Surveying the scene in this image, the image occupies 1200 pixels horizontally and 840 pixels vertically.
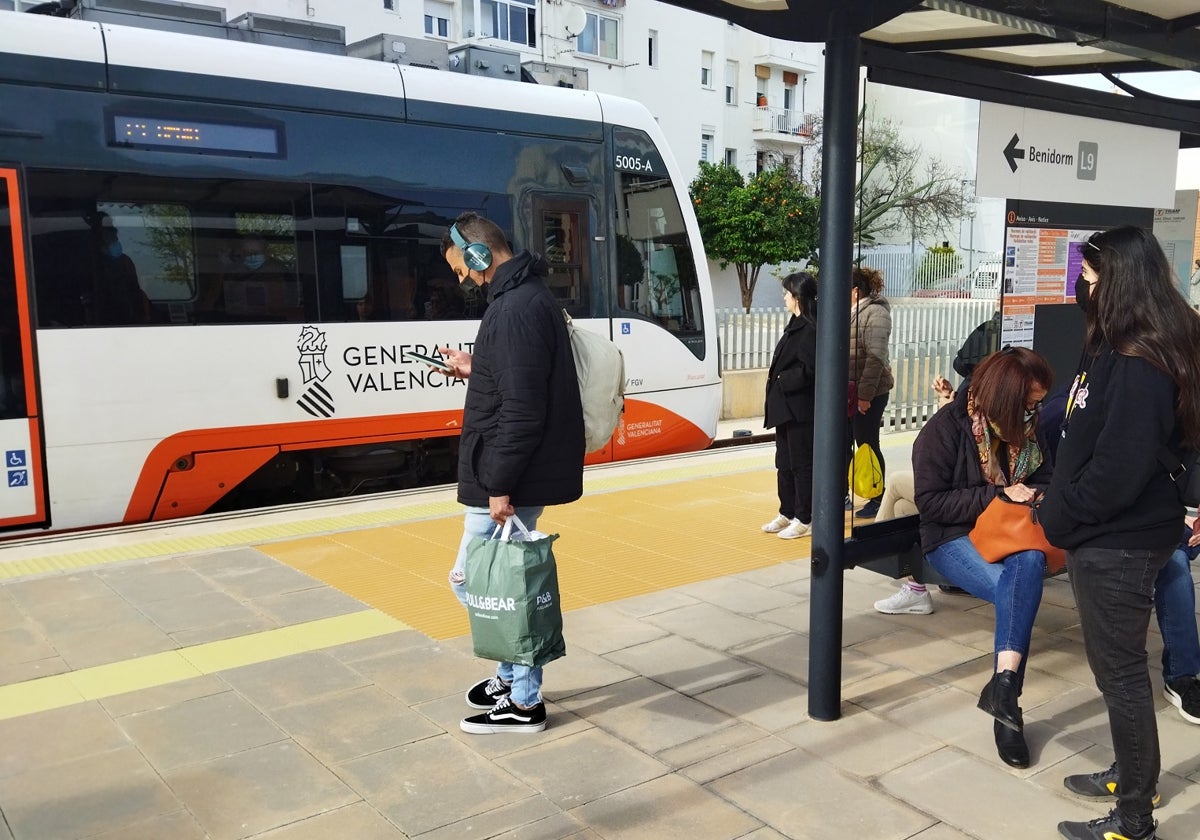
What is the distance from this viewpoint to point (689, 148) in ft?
124

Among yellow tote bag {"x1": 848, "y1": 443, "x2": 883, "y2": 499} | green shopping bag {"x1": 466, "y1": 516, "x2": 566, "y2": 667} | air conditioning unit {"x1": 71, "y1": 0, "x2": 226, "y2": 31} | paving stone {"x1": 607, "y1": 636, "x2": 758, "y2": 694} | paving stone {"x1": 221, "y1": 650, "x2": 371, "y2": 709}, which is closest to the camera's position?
green shopping bag {"x1": 466, "y1": 516, "x2": 566, "y2": 667}

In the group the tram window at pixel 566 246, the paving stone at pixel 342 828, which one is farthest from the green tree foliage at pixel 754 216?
the paving stone at pixel 342 828

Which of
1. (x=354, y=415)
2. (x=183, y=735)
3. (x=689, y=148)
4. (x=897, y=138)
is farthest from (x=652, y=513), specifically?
(x=689, y=148)

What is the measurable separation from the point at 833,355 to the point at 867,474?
5.39ft

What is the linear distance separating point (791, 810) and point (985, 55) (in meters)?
3.72

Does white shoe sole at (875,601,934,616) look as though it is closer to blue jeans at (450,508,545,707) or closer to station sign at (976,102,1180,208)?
station sign at (976,102,1180,208)

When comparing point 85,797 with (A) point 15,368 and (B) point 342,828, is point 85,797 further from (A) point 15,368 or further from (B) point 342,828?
(A) point 15,368

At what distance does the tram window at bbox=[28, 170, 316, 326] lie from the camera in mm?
6656

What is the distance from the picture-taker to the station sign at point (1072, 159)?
15.4 ft

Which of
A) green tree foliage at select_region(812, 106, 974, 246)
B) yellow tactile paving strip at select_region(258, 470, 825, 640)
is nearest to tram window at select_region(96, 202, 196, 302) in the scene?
yellow tactile paving strip at select_region(258, 470, 825, 640)

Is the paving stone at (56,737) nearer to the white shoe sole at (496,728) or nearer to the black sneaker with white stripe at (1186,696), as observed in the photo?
the white shoe sole at (496,728)

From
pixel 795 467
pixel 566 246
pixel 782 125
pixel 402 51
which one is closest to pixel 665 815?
pixel 795 467

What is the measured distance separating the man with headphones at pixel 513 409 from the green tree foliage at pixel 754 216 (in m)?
32.0

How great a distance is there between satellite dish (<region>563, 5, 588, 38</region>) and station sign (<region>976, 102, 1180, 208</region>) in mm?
28258
